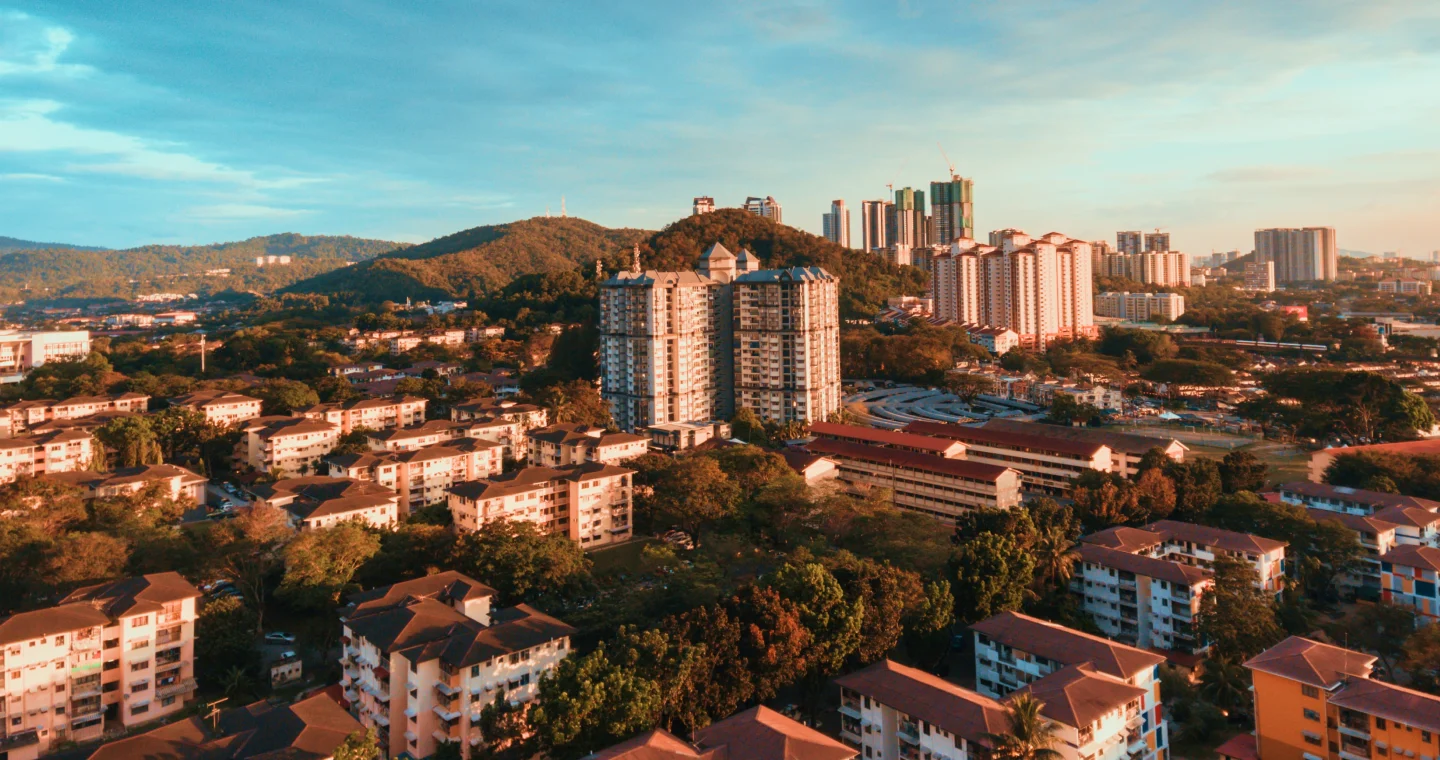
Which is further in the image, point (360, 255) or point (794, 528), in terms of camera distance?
point (360, 255)

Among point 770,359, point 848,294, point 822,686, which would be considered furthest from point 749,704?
point 848,294

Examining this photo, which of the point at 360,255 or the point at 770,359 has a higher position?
the point at 360,255

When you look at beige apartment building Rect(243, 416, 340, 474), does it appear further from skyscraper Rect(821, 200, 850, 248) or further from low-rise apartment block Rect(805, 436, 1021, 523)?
skyscraper Rect(821, 200, 850, 248)

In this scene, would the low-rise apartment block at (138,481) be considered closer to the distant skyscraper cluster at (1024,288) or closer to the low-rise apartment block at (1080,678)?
the low-rise apartment block at (1080,678)

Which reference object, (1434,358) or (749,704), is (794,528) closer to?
(749,704)

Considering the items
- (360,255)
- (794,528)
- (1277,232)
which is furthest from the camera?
(360,255)

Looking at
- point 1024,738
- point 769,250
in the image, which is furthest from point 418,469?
point 769,250
